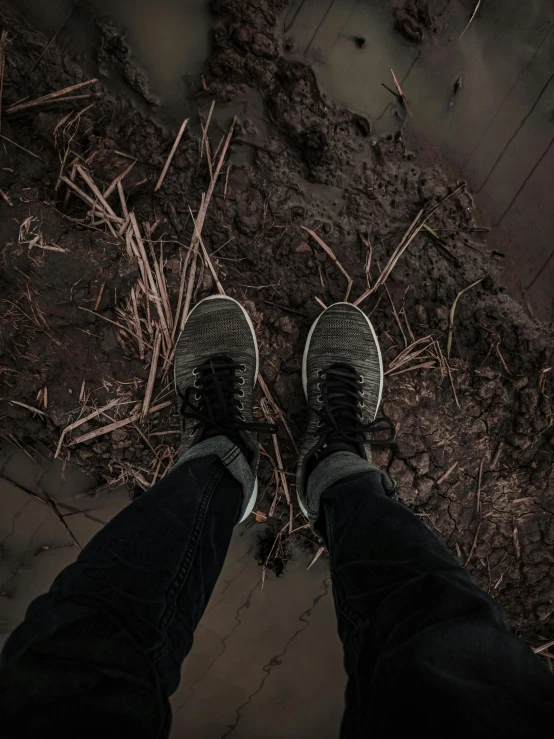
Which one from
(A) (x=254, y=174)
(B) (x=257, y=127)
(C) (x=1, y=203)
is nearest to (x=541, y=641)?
(A) (x=254, y=174)

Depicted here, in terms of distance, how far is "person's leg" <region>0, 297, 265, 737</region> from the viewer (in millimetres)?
897

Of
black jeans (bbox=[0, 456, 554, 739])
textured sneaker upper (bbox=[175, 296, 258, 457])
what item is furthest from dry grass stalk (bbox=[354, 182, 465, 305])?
black jeans (bbox=[0, 456, 554, 739])

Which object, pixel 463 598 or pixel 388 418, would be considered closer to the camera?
pixel 463 598

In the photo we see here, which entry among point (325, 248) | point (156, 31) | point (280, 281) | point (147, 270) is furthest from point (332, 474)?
point (156, 31)

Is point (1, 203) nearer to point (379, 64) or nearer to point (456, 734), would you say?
point (379, 64)

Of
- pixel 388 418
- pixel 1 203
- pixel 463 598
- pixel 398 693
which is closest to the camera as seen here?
pixel 398 693

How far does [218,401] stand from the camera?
184 centimetres

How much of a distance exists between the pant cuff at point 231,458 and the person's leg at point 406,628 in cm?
22

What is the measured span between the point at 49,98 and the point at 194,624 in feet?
6.29

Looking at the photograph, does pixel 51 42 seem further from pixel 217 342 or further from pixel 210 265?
pixel 217 342

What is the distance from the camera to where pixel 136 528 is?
49.9 inches

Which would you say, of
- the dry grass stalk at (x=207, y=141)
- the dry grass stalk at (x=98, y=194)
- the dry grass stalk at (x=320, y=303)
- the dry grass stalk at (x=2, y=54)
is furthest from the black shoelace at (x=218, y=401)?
the dry grass stalk at (x=2, y=54)

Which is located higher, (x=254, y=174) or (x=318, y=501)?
(x=254, y=174)

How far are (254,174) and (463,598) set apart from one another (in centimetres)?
164
